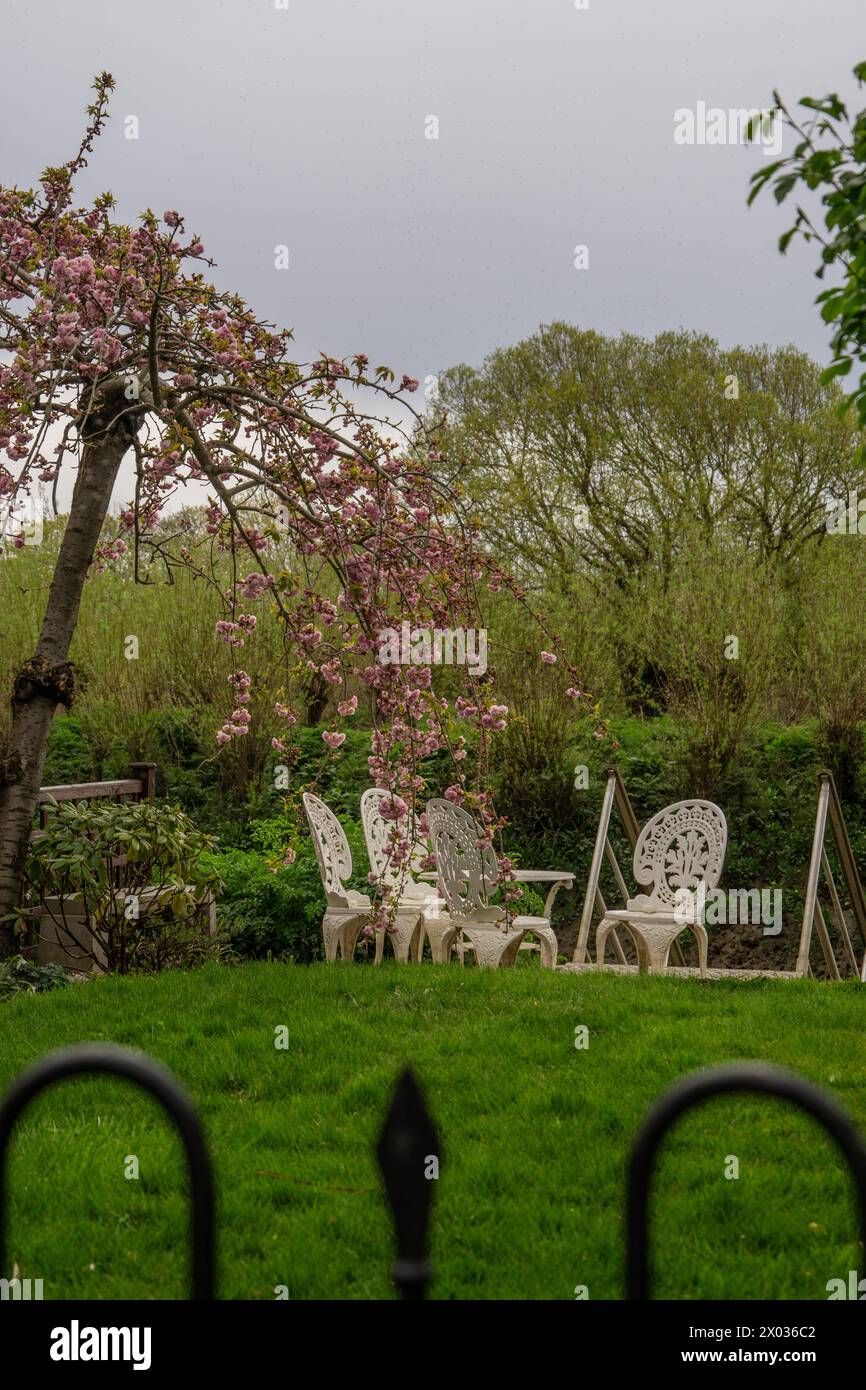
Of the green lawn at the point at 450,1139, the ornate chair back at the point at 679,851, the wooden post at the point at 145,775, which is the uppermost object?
the wooden post at the point at 145,775

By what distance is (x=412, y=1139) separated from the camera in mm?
1142

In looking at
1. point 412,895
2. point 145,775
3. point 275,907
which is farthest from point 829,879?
point 145,775

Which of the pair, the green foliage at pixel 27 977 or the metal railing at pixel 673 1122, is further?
the green foliage at pixel 27 977

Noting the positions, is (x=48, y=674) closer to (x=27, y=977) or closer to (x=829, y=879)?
(x=27, y=977)

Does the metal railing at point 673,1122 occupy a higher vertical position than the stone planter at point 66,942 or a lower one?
higher

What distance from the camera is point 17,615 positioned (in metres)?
14.5

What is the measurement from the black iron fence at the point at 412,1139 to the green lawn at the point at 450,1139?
150 centimetres

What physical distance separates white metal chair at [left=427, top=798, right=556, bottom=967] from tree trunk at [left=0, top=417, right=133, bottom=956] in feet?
7.57

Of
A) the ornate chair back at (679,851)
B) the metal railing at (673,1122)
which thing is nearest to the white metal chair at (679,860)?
the ornate chair back at (679,851)

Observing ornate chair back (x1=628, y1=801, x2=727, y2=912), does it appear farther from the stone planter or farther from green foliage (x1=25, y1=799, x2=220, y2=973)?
the stone planter

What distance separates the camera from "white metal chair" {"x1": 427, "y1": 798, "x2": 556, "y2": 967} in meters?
7.40

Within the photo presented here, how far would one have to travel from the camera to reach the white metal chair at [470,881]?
24.3ft

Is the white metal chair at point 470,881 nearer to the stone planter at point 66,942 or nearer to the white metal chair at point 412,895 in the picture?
the white metal chair at point 412,895

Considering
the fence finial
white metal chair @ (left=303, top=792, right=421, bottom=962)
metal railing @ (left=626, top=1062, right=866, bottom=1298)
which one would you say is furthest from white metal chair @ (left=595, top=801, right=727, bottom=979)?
the fence finial
